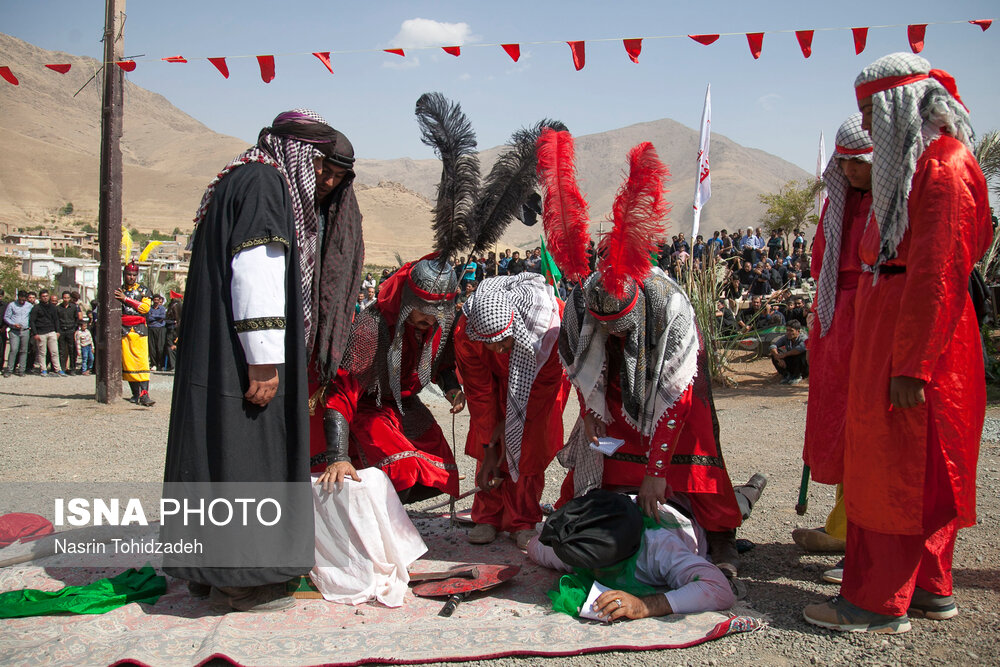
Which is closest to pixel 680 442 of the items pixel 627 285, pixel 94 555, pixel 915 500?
pixel 627 285

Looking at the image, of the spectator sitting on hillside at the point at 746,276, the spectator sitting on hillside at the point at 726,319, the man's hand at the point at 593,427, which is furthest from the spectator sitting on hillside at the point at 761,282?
the man's hand at the point at 593,427

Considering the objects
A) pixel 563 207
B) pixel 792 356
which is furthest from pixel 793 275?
pixel 563 207

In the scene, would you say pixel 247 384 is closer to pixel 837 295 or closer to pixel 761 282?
pixel 837 295

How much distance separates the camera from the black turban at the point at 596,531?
290cm

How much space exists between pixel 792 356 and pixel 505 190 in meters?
7.70

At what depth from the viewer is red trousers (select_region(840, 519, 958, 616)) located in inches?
102

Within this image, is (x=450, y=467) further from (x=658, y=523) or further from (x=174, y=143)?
(x=174, y=143)

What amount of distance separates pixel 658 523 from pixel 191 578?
6.02ft

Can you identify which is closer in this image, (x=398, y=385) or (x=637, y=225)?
(x=637, y=225)

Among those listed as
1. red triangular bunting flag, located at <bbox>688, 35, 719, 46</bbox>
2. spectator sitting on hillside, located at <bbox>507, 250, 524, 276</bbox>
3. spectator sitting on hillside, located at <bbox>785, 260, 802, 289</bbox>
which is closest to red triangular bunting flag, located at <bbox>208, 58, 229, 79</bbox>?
red triangular bunting flag, located at <bbox>688, 35, 719, 46</bbox>

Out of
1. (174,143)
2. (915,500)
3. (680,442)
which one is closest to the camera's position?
(915,500)

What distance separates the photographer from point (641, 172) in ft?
10.0

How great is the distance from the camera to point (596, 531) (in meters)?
2.93

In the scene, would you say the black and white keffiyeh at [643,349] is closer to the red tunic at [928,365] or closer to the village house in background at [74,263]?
the red tunic at [928,365]
